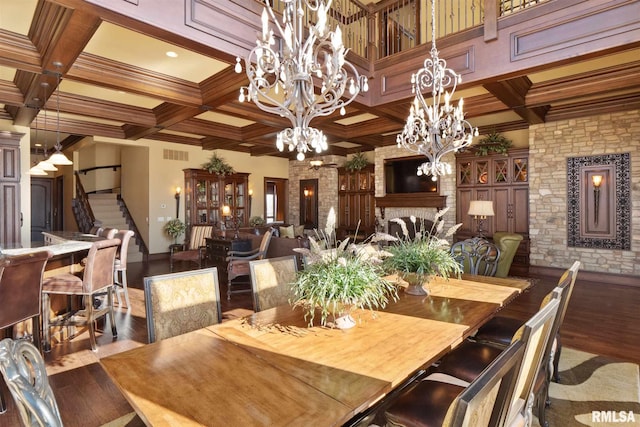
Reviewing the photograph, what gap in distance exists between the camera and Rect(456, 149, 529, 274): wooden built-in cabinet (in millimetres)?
7297

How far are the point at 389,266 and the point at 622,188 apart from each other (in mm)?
6222

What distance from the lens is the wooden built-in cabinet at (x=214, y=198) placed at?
9.12 m

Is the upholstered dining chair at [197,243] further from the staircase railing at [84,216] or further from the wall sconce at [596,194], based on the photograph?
the wall sconce at [596,194]

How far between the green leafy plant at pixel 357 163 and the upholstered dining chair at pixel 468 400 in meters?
8.78

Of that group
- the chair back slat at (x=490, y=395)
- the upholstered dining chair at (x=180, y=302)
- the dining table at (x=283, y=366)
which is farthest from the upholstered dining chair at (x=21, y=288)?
the chair back slat at (x=490, y=395)

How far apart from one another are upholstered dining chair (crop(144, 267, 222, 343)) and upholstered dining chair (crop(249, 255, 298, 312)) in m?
0.30

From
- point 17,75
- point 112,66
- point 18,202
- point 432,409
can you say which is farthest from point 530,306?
point 18,202

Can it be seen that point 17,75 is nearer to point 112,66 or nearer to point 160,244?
point 112,66

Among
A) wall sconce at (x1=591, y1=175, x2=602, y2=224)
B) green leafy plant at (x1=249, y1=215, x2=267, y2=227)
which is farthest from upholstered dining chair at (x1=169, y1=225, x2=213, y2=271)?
wall sconce at (x1=591, y1=175, x2=602, y2=224)

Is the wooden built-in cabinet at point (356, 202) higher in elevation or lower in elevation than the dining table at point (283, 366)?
higher

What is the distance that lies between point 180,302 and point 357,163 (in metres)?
8.63

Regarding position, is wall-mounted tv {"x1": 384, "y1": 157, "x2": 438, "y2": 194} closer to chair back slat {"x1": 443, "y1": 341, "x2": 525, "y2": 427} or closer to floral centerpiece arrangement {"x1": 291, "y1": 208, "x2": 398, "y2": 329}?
floral centerpiece arrangement {"x1": 291, "y1": 208, "x2": 398, "y2": 329}

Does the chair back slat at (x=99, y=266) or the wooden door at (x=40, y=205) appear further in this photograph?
the wooden door at (x=40, y=205)

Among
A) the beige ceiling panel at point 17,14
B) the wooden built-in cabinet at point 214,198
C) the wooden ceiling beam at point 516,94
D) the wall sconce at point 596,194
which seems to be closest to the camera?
the beige ceiling panel at point 17,14
